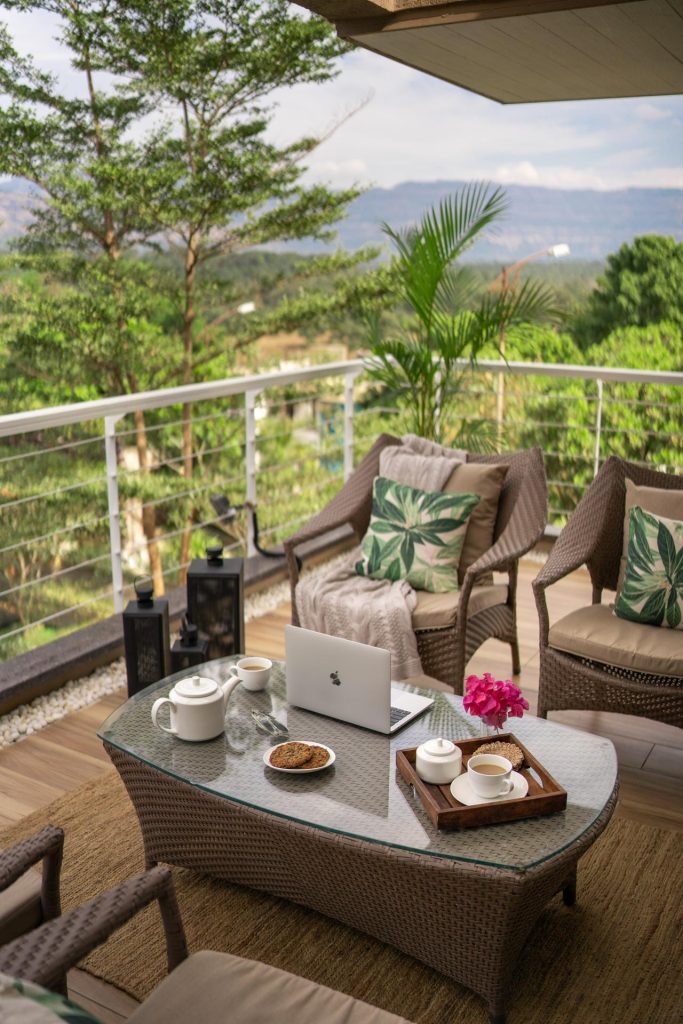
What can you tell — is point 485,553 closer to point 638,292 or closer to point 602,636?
point 602,636

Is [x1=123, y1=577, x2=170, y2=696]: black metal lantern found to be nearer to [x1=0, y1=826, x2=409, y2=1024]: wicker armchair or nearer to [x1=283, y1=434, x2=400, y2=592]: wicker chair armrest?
[x1=283, y1=434, x2=400, y2=592]: wicker chair armrest

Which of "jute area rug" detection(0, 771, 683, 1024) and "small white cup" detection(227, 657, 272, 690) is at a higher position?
"small white cup" detection(227, 657, 272, 690)

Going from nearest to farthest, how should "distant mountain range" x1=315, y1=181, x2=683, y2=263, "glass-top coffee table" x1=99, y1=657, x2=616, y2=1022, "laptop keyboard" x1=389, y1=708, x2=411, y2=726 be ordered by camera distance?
"glass-top coffee table" x1=99, y1=657, x2=616, y2=1022 < "laptop keyboard" x1=389, y1=708, x2=411, y2=726 < "distant mountain range" x1=315, y1=181, x2=683, y2=263

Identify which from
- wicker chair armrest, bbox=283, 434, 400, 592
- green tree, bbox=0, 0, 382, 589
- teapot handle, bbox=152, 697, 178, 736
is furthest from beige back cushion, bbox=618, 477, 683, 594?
green tree, bbox=0, 0, 382, 589

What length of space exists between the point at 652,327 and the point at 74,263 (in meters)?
7.02

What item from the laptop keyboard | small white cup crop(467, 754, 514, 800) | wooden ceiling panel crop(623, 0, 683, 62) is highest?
wooden ceiling panel crop(623, 0, 683, 62)

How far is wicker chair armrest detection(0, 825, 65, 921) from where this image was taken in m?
1.65

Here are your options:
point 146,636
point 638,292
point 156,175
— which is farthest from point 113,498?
point 638,292

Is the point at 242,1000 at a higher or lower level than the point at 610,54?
lower

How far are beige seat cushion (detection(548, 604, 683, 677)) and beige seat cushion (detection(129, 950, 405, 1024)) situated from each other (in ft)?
5.07

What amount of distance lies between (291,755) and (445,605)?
117 centimetres

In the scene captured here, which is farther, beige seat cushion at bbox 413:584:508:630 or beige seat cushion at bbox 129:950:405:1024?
beige seat cushion at bbox 413:584:508:630

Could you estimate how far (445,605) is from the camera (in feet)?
10.5

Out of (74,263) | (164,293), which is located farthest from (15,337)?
(164,293)
